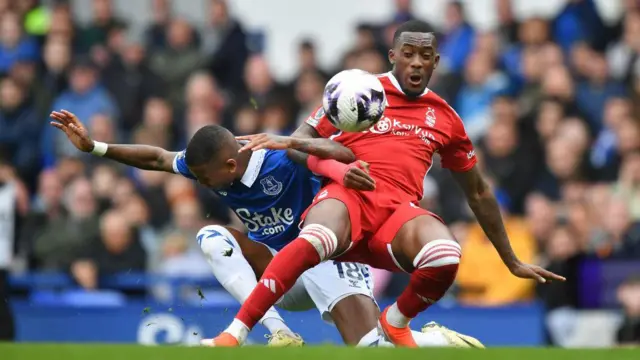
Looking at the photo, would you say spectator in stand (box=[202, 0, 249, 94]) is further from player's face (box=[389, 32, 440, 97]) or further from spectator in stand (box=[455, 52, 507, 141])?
player's face (box=[389, 32, 440, 97])

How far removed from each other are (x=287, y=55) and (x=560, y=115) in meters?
4.09

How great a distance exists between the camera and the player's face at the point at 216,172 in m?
9.17

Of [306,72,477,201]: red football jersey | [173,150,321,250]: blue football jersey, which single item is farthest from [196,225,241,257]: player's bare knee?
[306,72,477,201]: red football jersey

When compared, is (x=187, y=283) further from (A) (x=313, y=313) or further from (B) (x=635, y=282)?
(B) (x=635, y=282)

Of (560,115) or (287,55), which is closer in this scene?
(560,115)

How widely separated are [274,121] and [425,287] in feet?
22.1

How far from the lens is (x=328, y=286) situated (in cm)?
1002

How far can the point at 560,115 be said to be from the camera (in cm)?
1490

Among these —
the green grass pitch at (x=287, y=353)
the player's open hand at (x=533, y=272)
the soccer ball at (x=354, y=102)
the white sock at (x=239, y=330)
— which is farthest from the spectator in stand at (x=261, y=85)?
the green grass pitch at (x=287, y=353)

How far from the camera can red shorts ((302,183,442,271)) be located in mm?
8938

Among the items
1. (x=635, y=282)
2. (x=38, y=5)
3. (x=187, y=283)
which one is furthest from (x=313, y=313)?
(x=38, y=5)

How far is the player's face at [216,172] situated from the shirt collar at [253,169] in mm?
144

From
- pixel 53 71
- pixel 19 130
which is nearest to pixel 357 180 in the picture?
pixel 19 130

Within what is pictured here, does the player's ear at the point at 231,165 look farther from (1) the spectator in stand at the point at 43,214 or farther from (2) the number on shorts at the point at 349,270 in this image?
(1) the spectator in stand at the point at 43,214
